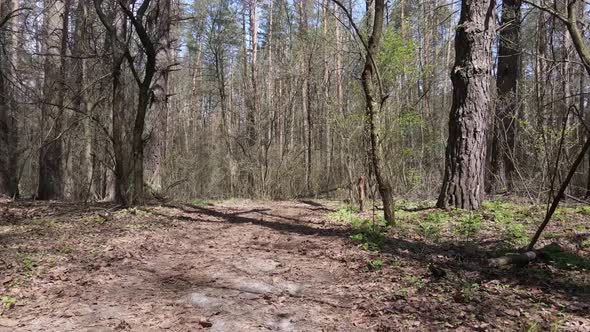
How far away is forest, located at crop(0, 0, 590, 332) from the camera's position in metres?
3.69

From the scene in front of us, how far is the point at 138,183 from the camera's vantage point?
8.14 m

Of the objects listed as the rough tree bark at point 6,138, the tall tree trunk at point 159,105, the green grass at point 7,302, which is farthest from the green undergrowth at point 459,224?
the rough tree bark at point 6,138

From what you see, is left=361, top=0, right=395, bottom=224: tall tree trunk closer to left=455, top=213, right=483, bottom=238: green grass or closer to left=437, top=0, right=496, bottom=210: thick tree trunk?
left=455, top=213, right=483, bottom=238: green grass

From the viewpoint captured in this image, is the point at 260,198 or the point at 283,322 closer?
the point at 283,322

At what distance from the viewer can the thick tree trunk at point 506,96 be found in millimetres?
9961

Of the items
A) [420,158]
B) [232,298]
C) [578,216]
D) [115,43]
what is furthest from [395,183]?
[232,298]

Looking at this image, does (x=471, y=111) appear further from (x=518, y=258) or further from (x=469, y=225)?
(x=518, y=258)

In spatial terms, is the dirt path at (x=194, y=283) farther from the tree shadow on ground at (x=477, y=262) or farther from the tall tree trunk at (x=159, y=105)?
the tall tree trunk at (x=159, y=105)

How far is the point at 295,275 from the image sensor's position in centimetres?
467

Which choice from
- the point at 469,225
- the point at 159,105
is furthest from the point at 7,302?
the point at 159,105

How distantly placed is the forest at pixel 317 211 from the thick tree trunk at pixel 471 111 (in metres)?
0.03

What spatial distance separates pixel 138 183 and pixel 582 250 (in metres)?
6.94

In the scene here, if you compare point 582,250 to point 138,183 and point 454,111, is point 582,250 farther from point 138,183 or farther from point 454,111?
point 138,183

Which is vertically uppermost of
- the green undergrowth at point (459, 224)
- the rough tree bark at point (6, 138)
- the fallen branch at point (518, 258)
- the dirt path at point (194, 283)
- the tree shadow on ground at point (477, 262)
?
the rough tree bark at point (6, 138)
